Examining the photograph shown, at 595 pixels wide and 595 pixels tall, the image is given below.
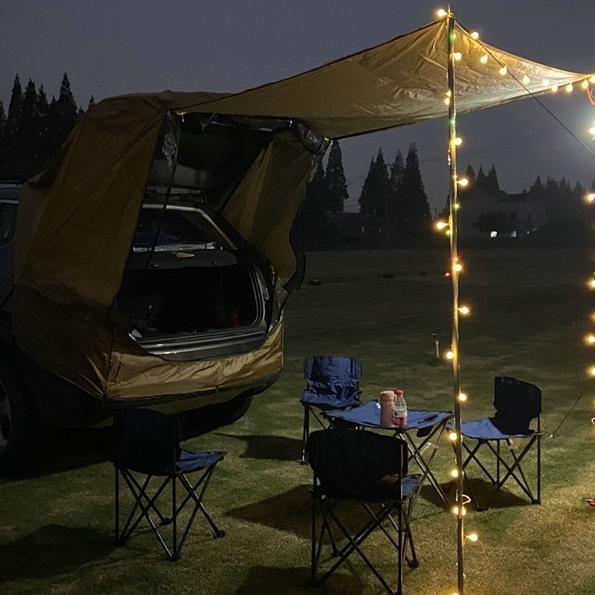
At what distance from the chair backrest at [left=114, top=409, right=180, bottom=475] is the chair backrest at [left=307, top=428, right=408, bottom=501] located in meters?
0.73

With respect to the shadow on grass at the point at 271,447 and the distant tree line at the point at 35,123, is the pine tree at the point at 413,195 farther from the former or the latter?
the shadow on grass at the point at 271,447

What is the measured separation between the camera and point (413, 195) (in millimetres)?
92875

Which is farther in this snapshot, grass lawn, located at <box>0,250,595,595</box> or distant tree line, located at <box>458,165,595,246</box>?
distant tree line, located at <box>458,165,595,246</box>

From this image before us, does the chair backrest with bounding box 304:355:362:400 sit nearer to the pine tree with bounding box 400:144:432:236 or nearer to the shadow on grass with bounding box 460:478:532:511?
the shadow on grass with bounding box 460:478:532:511

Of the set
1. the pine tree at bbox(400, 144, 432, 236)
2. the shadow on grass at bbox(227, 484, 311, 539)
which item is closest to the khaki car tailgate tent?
the shadow on grass at bbox(227, 484, 311, 539)

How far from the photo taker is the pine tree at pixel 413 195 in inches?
3600

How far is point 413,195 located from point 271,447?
89.5 metres

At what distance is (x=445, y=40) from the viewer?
403cm

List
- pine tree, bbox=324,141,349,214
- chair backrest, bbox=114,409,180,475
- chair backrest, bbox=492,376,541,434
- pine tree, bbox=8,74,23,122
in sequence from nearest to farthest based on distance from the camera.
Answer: chair backrest, bbox=114,409,180,475, chair backrest, bbox=492,376,541,434, pine tree, bbox=8,74,23,122, pine tree, bbox=324,141,349,214

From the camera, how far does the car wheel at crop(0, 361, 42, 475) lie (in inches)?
189

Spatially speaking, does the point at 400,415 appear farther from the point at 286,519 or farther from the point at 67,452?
the point at 67,452

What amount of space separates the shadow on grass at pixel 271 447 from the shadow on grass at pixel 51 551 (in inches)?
62.5

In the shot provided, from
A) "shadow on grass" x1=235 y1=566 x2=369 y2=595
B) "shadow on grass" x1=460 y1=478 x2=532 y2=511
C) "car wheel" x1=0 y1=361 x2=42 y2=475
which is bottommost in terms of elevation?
"shadow on grass" x1=235 y1=566 x2=369 y2=595

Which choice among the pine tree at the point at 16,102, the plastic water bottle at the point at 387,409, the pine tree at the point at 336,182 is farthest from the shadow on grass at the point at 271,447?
the pine tree at the point at 336,182
